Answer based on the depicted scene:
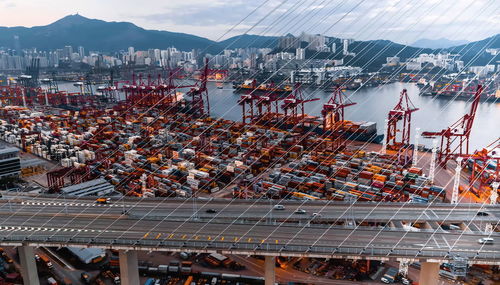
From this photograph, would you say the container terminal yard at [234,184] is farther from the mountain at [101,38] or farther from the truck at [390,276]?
the mountain at [101,38]

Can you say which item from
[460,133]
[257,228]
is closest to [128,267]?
[257,228]

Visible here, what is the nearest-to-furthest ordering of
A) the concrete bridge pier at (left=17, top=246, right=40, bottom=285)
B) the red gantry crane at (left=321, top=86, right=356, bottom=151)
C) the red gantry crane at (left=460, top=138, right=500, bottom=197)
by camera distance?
the concrete bridge pier at (left=17, top=246, right=40, bottom=285) → the red gantry crane at (left=460, top=138, right=500, bottom=197) → the red gantry crane at (left=321, top=86, right=356, bottom=151)

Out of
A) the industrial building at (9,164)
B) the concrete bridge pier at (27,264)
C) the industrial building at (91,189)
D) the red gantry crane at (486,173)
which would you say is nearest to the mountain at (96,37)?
the industrial building at (9,164)

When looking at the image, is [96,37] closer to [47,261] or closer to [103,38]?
[103,38]

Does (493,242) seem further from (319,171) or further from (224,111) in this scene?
(224,111)

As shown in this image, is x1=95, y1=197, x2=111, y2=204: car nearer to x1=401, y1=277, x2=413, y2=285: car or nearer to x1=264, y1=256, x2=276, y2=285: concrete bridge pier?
x1=264, y1=256, x2=276, y2=285: concrete bridge pier

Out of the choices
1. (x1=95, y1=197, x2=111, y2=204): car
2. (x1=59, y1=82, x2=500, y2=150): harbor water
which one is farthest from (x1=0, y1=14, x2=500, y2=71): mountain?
(x1=95, y1=197, x2=111, y2=204): car
